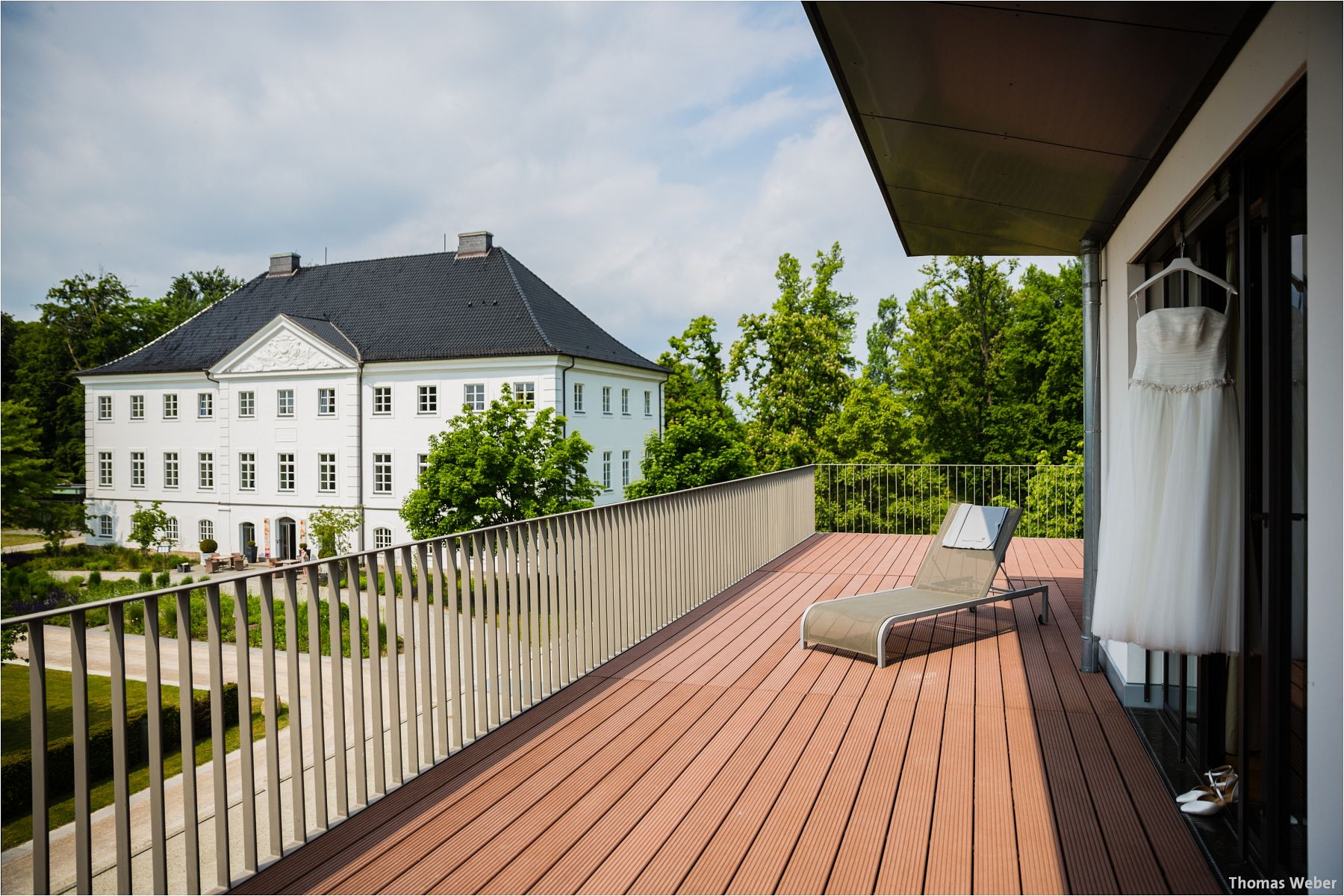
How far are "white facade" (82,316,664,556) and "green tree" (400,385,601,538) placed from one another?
28.6 feet

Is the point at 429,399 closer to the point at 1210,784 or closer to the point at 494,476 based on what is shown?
the point at 494,476

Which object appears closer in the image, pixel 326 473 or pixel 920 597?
pixel 920 597

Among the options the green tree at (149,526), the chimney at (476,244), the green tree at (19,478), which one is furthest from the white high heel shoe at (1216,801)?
the green tree at (149,526)

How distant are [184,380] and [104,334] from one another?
19.5 metres

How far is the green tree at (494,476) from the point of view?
691 inches

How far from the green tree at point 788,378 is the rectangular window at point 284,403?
1603cm

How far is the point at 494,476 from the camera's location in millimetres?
17719

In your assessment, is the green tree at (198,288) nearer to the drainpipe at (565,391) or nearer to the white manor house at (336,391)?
the white manor house at (336,391)

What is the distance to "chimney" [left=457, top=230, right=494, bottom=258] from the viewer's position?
1289 inches

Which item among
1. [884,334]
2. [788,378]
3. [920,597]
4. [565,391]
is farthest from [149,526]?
[884,334]

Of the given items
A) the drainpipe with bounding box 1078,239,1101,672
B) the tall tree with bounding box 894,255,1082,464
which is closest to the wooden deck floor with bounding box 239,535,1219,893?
the drainpipe with bounding box 1078,239,1101,672

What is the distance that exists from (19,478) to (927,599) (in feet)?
100

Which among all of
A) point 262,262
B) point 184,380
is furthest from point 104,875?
point 262,262

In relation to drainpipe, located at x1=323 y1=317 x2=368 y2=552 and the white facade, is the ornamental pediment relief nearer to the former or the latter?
the white facade
